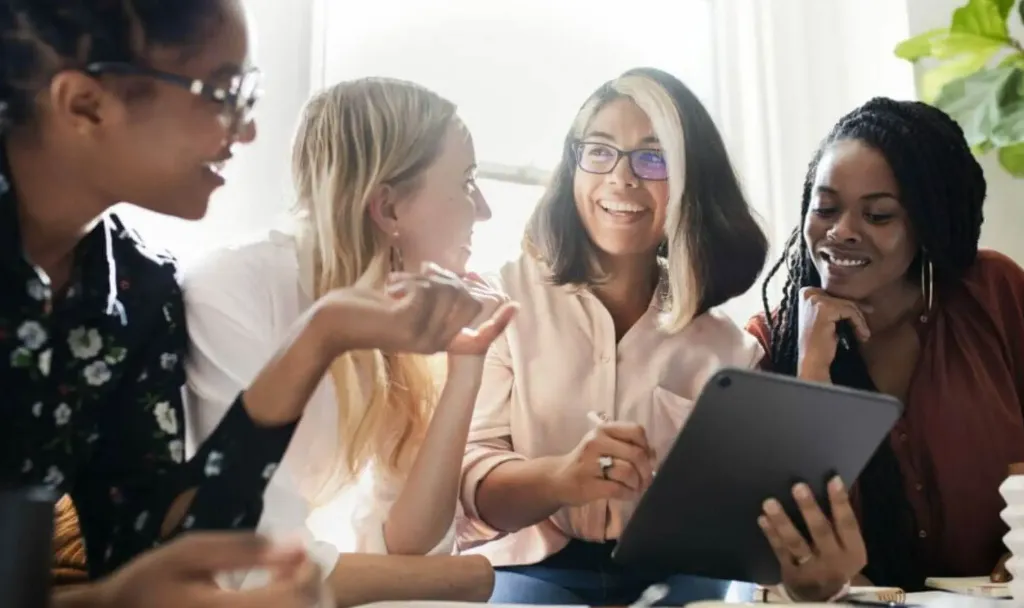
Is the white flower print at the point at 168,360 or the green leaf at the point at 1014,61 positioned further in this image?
the green leaf at the point at 1014,61

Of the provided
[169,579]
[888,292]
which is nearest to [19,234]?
[169,579]

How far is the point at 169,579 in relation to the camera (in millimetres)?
500

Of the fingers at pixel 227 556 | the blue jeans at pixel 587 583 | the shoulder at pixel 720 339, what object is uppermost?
the fingers at pixel 227 556

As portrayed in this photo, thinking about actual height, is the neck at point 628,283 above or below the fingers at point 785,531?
above

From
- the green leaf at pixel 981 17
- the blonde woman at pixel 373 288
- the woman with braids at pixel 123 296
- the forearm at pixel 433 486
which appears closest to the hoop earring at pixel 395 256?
the blonde woman at pixel 373 288

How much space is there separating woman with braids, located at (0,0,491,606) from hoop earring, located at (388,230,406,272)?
0.25m

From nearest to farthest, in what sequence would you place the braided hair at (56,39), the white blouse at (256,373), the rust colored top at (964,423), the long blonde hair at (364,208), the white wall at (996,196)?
the braided hair at (56,39)
the white blouse at (256,373)
the long blonde hair at (364,208)
the rust colored top at (964,423)
the white wall at (996,196)

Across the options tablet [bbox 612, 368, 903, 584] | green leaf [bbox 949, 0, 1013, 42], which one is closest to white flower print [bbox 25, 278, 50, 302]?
tablet [bbox 612, 368, 903, 584]

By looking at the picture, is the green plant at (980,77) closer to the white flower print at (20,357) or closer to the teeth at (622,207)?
the teeth at (622,207)

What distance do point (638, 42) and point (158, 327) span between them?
114 centimetres

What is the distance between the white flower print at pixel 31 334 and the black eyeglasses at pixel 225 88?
0.18m

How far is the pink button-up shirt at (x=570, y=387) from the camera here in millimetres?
1132

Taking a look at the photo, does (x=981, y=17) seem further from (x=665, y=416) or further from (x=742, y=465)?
(x=742, y=465)

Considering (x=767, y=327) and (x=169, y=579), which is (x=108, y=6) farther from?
(x=767, y=327)
